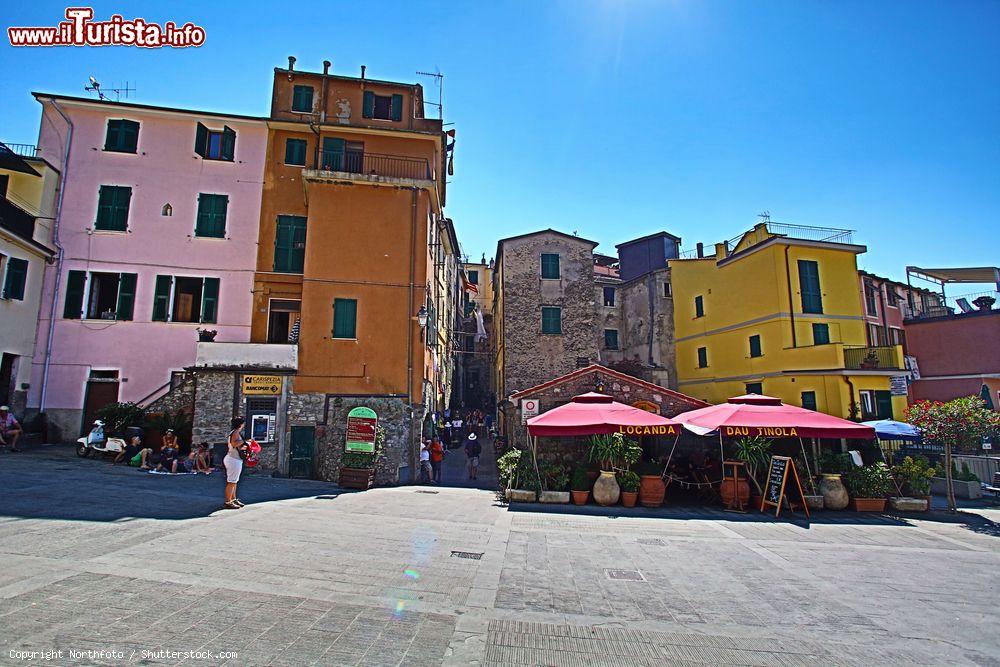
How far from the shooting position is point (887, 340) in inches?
1147

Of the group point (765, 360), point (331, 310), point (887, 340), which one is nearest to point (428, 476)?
point (331, 310)

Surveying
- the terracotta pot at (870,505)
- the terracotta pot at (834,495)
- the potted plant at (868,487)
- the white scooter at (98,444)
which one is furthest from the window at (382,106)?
the terracotta pot at (870,505)

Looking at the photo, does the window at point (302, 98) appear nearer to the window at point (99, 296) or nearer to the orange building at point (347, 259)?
the orange building at point (347, 259)

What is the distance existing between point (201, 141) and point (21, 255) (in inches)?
288

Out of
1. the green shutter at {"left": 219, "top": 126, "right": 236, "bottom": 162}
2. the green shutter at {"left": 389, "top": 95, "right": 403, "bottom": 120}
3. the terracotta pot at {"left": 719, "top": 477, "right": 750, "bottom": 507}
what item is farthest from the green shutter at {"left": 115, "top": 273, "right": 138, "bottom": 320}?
the terracotta pot at {"left": 719, "top": 477, "right": 750, "bottom": 507}

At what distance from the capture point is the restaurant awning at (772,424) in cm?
1188

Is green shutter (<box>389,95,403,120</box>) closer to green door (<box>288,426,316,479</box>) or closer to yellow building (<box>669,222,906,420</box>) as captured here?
green door (<box>288,426,316,479</box>)

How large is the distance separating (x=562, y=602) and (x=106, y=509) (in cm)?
834

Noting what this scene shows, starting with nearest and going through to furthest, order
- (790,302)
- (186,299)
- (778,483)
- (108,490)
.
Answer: (108,490) < (778,483) < (186,299) < (790,302)

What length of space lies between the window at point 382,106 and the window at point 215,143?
214 inches

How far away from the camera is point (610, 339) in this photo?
109ft

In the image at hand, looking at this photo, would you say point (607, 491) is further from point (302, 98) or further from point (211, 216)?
point (302, 98)

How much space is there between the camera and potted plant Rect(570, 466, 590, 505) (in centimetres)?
1245

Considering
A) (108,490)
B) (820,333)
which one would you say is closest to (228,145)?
(108,490)
